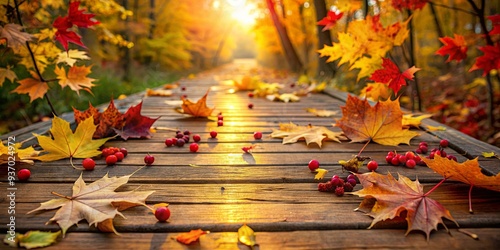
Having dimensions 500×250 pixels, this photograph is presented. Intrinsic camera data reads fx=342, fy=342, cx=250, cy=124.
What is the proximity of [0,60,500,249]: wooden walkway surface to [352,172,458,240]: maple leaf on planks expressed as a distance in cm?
4

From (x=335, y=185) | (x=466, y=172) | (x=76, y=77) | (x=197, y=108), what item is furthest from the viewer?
(x=197, y=108)

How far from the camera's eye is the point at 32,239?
1056 millimetres

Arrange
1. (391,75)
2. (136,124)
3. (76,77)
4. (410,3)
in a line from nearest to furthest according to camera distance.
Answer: (391,75) → (136,124) → (76,77) → (410,3)

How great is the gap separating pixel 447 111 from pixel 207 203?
6149 millimetres

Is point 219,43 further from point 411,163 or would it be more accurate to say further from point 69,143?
point 411,163

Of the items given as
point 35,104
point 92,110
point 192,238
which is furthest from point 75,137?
point 35,104

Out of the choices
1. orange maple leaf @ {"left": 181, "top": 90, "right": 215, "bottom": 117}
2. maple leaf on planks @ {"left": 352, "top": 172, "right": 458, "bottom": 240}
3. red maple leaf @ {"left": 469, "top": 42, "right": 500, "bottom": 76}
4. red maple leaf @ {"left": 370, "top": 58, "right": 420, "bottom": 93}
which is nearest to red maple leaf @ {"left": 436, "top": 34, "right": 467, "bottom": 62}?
red maple leaf @ {"left": 469, "top": 42, "right": 500, "bottom": 76}

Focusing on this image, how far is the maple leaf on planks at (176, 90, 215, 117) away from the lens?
10.1 feet

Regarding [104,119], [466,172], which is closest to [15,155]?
[104,119]

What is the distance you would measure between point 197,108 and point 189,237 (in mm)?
2150

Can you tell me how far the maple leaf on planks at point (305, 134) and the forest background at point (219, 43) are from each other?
101 cm

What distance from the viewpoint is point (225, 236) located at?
3.68ft

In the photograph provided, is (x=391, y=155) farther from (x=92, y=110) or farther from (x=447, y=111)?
(x=447, y=111)

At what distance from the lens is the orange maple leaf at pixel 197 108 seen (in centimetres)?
309
